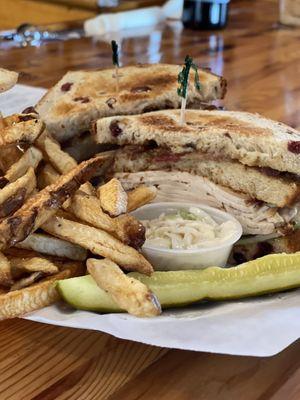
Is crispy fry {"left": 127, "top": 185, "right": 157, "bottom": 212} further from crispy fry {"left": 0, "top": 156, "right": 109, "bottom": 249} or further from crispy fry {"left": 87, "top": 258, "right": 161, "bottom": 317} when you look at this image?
crispy fry {"left": 87, "top": 258, "right": 161, "bottom": 317}

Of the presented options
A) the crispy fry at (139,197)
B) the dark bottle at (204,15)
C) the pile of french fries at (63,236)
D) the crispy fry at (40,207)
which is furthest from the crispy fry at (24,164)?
the dark bottle at (204,15)

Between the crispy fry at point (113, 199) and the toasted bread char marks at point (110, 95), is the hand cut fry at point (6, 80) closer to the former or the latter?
the toasted bread char marks at point (110, 95)

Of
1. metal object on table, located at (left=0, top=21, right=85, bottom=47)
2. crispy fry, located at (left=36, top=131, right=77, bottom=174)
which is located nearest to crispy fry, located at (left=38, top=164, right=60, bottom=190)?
crispy fry, located at (left=36, top=131, right=77, bottom=174)

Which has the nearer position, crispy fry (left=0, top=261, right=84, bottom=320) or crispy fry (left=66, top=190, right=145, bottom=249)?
crispy fry (left=0, top=261, right=84, bottom=320)

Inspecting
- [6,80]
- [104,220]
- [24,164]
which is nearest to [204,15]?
[6,80]

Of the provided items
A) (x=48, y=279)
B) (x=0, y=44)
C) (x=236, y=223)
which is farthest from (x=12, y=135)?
(x=0, y=44)

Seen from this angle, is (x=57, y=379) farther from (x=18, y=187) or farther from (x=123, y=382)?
(x=18, y=187)
